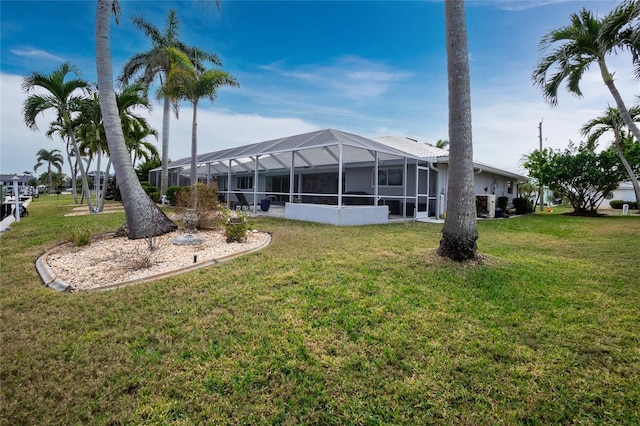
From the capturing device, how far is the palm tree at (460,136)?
5398 mm

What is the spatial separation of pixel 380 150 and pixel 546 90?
612 cm

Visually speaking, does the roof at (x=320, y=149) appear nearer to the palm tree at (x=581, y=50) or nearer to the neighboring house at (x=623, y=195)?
the palm tree at (x=581, y=50)

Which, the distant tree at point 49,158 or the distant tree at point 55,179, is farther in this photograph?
the distant tree at point 55,179

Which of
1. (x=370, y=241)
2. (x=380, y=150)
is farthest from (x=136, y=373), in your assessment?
(x=380, y=150)

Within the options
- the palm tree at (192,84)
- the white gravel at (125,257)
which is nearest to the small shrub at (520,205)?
the white gravel at (125,257)

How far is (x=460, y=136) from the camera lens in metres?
5.42

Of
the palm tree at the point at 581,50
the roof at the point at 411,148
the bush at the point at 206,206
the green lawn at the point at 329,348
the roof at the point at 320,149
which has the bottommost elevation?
the green lawn at the point at 329,348

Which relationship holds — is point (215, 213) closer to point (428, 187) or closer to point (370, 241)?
point (370, 241)

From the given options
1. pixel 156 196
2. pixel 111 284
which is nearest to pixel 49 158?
pixel 156 196

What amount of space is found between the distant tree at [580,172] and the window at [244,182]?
21.0 m

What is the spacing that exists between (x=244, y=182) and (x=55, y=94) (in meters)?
14.1

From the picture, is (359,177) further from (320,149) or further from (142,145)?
(142,145)

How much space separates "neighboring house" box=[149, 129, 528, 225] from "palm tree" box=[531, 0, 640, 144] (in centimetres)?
505

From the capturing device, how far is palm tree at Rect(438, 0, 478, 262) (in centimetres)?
540
